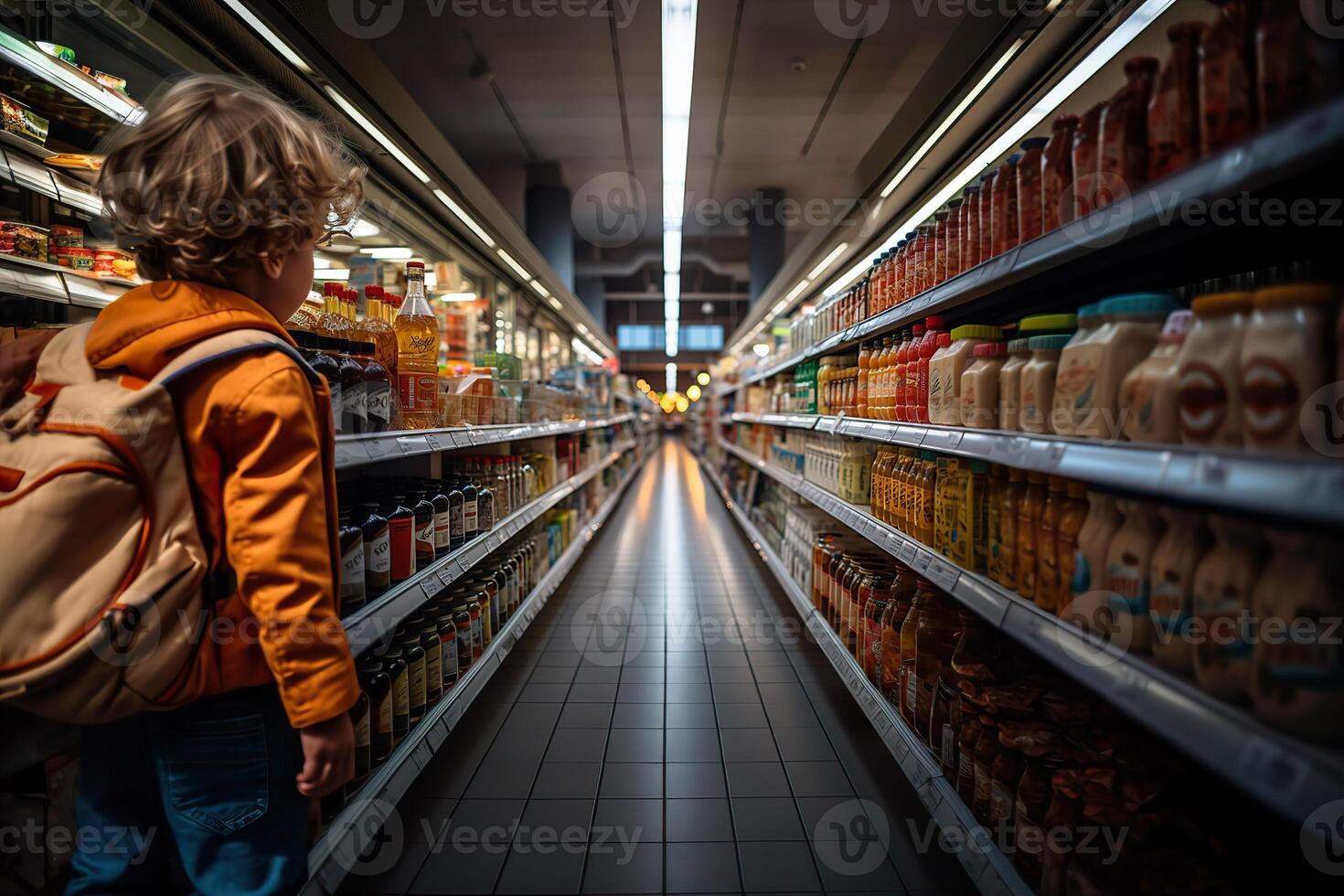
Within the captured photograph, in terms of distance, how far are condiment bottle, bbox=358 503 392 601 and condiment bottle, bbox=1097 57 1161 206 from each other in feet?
5.82

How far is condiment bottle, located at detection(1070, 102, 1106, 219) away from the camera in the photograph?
111 cm

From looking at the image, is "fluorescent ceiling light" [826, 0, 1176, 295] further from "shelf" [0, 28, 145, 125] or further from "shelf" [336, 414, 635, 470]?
"shelf" [0, 28, 145, 125]

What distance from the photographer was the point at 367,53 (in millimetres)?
1800

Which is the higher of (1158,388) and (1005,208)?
(1005,208)

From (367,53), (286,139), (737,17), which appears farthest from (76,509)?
(737,17)

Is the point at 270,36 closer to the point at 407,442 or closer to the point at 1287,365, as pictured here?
the point at 407,442

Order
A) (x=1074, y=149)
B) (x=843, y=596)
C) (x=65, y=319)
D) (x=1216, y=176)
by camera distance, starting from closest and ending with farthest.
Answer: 1. (x=1216, y=176)
2. (x=1074, y=149)
3. (x=65, y=319)
4. (x=843, y=596)

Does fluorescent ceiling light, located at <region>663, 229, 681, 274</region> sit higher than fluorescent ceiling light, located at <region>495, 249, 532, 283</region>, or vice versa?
fluorescent ceiling light, located at <region>663, 229, 681, 274</region>

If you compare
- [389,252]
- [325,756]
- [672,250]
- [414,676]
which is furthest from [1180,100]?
[672,250]

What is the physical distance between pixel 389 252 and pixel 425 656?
2299mm

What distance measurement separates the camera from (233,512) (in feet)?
3.00

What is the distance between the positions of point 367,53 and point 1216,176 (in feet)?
6.69

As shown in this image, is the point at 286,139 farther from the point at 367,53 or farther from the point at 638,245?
the point at 638,245

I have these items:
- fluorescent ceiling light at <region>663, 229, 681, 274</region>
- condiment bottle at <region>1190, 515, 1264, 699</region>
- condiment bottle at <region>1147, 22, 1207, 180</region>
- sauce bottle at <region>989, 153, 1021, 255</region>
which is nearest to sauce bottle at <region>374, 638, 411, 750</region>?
condiment bottle at <region>1190, 515, 1264, 699</region>
